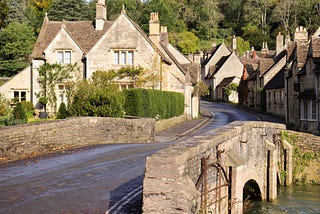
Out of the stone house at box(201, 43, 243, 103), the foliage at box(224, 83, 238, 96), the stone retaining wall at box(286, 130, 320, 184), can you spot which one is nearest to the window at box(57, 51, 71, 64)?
the stone retaining wall at box(286, 130, 320, 184)

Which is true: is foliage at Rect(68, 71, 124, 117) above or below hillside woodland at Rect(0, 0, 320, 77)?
below

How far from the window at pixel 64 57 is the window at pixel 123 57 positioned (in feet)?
14.5

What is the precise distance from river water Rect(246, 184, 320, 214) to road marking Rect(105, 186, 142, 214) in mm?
9407

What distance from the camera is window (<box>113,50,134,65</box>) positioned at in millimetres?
40719

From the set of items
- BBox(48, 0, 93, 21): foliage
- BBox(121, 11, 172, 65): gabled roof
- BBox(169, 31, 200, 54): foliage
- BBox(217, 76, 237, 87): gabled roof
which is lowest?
BBox(217, 76, 237, 87): gabled roof

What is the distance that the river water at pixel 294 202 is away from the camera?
1902 centimetres

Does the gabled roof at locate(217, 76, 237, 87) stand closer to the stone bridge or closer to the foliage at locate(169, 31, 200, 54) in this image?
the foliage at locate(169, 31, 200, 54)

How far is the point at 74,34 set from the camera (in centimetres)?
4356

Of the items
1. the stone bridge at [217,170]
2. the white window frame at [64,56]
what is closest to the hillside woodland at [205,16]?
the white window frame at [64,56]

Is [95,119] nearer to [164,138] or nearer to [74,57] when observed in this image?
[164,138]

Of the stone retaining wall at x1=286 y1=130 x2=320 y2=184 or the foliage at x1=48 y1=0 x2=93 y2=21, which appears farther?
the foliage at x1=48 y1=0 x2=93 y2=21

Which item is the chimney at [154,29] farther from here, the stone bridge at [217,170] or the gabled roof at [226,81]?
the gabled roof at [226,81]

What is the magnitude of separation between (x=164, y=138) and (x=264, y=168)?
28.7ft

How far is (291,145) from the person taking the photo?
25.0m
